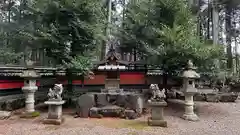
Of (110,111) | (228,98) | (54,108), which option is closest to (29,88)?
(54,108)

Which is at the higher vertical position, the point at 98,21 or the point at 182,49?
the point at 98,21

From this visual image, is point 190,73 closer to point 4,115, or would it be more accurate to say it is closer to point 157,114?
point 157,114

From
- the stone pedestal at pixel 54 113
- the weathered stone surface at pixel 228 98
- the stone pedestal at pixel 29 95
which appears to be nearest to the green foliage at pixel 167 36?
the weathered stone surface at pixel 228 98

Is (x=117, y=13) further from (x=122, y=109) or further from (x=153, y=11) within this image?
(x=122, y=109)

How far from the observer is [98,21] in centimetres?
982

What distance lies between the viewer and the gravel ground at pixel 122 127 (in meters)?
5.97

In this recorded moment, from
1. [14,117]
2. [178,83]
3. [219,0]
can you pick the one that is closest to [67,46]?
[14,117]

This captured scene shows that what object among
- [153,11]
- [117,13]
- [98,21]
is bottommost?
[98,21]

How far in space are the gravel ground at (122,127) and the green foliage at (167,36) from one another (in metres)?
2.35

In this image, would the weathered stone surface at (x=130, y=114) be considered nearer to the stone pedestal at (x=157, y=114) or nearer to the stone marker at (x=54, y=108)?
the stone pedestal at (x=157, y=114)

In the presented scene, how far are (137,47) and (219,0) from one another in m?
8.91

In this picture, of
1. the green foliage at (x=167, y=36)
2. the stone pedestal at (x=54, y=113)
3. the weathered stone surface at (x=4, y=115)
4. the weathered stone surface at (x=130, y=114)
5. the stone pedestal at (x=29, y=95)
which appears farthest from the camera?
the green foliage at (x=167, y=36)

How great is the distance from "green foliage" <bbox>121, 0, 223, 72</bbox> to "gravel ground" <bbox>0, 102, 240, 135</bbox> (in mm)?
2353

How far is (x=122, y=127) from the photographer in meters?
6.55
